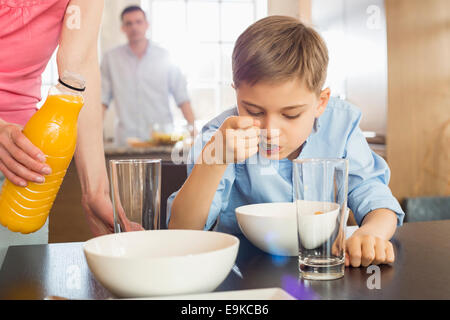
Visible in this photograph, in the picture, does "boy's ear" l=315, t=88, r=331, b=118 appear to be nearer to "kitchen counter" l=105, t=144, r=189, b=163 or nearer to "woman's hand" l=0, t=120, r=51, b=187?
"woman's hand" l=0, t=120, r=51, b=187

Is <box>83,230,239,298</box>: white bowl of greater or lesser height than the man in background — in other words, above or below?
below

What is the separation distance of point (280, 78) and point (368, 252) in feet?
1.45

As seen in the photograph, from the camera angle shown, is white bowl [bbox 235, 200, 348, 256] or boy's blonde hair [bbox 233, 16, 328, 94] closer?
white bowl [bbox 235, 200, 348, 256]

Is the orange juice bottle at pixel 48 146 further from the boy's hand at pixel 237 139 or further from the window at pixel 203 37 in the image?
→ the window at pixel 203 37

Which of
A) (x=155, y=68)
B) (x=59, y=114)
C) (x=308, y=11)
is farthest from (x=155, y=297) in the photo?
(x=308, y=11)

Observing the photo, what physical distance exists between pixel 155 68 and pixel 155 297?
3926 mm

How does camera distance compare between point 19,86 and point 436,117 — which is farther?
point 436,117

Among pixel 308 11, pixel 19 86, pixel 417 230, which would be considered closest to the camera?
pixel 417 230

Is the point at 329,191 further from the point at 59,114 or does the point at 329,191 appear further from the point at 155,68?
the point at 155,68

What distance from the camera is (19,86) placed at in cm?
108

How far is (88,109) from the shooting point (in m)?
1.14

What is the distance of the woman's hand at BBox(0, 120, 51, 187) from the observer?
2.59ft

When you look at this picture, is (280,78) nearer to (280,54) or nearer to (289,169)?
(280,54)

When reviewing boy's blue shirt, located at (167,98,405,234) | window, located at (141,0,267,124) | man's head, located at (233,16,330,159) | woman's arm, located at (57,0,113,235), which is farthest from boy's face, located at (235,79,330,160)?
window, located at (141,0,267,124)
